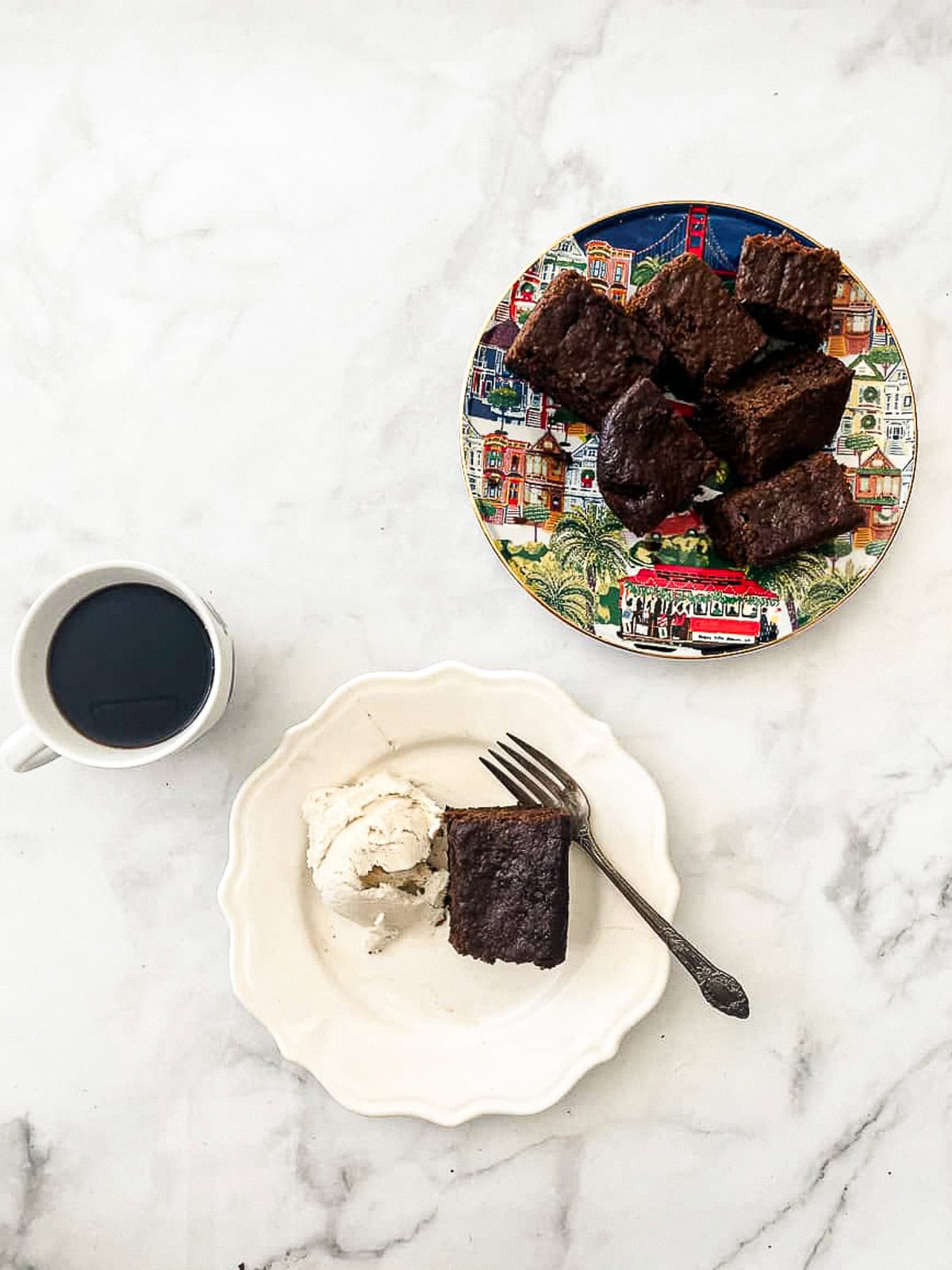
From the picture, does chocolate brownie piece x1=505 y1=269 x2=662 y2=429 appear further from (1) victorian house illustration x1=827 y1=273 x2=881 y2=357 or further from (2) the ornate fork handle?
(2) the ornate fork handle

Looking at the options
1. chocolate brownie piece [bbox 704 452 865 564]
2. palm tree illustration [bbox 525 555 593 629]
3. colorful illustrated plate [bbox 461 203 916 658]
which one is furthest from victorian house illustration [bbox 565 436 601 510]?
chocolate brownie piece [bbox 704 452 865 564]

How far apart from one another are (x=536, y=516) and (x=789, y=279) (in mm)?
531

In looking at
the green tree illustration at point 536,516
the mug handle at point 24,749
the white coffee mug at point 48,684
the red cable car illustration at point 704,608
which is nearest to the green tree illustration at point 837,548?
the red cable car illustration at point 704,608

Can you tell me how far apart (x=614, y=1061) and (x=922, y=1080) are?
52cm

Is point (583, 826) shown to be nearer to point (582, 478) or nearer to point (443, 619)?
point (443, 619)

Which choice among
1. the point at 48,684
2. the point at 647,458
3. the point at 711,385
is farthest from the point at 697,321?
the point at 48,684

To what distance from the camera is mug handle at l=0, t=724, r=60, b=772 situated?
1679 millimetres

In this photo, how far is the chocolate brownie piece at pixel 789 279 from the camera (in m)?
1.78

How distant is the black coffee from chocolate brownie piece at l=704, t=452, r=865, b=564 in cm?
83

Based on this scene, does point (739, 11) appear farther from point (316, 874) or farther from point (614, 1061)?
point (614, 1061)

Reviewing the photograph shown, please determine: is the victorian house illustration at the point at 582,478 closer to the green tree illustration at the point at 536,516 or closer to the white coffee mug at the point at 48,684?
the green tree illustration at the point at 536,516

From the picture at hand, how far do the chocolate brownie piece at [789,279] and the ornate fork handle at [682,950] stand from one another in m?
0.87

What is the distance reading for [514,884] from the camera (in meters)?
1.74

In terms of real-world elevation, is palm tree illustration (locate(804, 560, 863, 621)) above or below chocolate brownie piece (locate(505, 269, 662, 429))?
below
